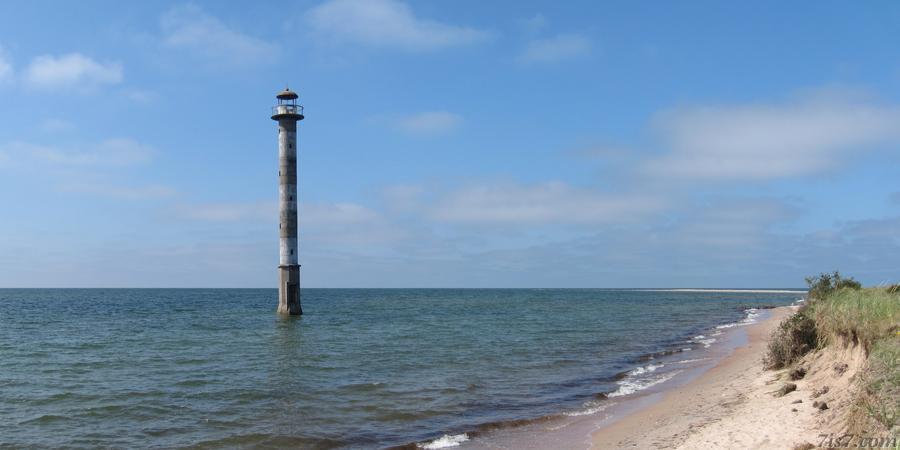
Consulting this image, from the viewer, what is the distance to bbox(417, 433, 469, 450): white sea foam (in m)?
13.7

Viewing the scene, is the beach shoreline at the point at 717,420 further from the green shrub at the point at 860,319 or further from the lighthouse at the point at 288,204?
the lighthouse at the point at 288,204

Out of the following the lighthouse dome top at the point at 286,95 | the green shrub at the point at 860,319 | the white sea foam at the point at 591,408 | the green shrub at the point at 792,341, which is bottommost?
the white sea foam at the point at 591,408

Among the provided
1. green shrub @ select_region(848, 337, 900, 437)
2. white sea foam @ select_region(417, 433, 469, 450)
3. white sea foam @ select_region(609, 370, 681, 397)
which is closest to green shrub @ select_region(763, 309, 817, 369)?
white sea foam @ select_region(609, 370, 681, 397)

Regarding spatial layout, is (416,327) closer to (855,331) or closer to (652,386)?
(652,386)

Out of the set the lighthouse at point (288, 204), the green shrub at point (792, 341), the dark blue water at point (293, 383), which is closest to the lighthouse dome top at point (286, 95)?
the lighthouse at point (288, 204)

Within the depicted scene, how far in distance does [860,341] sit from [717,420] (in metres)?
3.55

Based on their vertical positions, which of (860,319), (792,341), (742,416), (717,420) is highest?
(860,319)

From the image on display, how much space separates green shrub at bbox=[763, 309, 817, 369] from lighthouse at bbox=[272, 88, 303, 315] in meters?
38.9

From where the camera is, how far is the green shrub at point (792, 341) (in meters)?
17.3

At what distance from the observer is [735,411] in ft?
44.6

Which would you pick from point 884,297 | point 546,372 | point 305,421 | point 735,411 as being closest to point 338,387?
point 305,421

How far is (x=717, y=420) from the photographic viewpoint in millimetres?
13141

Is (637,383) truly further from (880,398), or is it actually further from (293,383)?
(880,398)

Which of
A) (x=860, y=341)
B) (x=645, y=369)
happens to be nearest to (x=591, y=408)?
(x=860, y=341)
